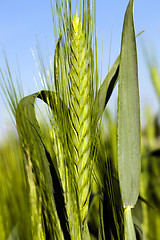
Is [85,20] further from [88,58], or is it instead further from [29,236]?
[29,236]

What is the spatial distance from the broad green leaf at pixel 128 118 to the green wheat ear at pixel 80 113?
0.05 metres

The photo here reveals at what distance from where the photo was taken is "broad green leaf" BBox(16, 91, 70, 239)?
0.50 m

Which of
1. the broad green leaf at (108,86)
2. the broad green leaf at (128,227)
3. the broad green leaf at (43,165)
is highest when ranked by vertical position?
the broad green leaf at (108,86)

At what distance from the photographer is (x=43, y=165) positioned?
51 cm

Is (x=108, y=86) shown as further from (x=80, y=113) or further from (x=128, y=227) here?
(x=128, y=227)

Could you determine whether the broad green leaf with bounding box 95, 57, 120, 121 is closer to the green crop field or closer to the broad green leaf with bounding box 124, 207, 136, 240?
the green crop field

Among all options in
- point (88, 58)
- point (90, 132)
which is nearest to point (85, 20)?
point (88, 58)

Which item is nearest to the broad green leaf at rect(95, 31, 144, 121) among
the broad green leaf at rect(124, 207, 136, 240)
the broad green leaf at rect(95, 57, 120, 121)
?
the broad green leaf at rect(95, 57, 120, 121)

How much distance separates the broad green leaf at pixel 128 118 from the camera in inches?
18.4

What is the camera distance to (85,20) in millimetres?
521

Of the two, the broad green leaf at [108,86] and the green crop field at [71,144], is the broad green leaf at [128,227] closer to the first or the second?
the green crop field at [71,144]

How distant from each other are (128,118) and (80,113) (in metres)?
0.08

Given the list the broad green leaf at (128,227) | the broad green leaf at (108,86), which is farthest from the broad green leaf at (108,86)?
the broad green leaf at (128,227)

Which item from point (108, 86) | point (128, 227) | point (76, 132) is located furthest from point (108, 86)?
point (128, 227)
